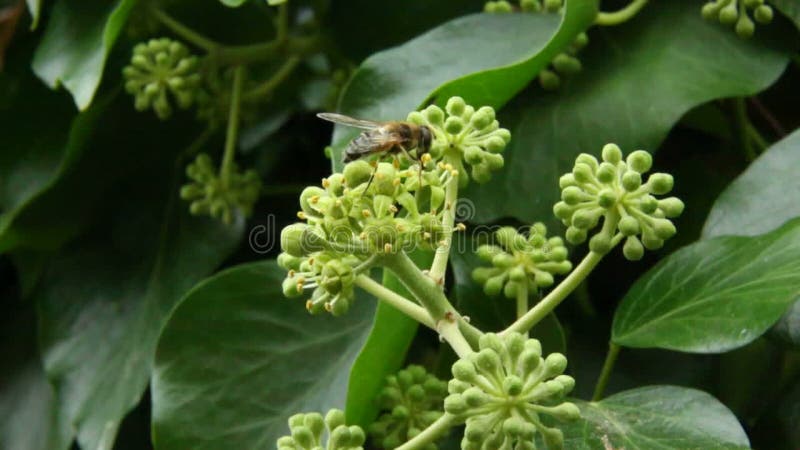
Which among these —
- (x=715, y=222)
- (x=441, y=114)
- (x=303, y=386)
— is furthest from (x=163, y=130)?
(x=715, y=222)

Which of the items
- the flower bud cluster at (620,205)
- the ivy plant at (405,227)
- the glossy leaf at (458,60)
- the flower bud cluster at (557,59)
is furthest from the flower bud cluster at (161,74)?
the flower bud cluster at (620,205)

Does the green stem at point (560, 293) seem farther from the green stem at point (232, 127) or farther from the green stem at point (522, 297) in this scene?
the green stem at point (232, 127)

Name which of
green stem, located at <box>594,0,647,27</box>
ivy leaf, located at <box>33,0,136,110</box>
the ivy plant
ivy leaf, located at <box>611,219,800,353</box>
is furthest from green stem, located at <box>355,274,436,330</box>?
ivy leaf, located at <box>33,0,136,110</box>

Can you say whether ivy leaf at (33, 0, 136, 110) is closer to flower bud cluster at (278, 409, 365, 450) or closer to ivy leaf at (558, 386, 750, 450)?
flower bud cluster at (278, 409, 365, 450)

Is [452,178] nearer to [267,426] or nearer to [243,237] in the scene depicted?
[267,426]

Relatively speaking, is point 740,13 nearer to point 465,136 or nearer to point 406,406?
point 465,136
